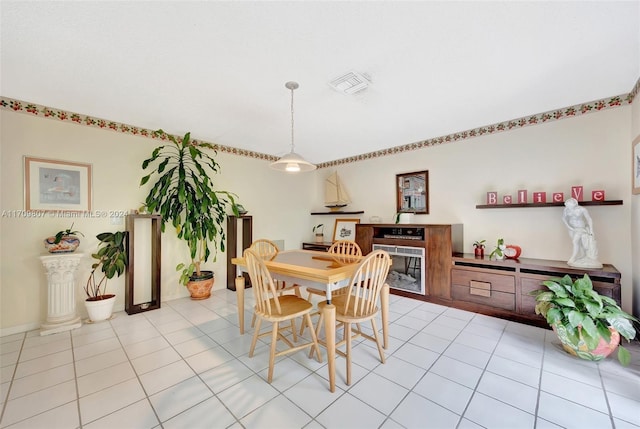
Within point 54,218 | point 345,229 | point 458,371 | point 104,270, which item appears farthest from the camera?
point 345,229

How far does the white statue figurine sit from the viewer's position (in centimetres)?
256

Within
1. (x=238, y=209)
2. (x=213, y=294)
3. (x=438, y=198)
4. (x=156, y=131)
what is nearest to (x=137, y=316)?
(x=213, y=294)

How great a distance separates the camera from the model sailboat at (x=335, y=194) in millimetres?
5133

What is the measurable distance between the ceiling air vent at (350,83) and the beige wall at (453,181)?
2.20 metres

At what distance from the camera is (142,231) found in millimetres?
3547

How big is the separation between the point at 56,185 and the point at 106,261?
1038 mm

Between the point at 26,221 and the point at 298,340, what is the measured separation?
3253 millimetres

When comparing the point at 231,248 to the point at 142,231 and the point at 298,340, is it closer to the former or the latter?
the point at 142,231

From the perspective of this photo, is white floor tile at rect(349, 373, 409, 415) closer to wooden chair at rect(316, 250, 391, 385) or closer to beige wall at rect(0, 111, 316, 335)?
wooden chair at rect(316, 250, 391, 385)

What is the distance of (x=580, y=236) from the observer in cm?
264

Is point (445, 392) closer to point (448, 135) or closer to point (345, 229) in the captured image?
point (448, 135)

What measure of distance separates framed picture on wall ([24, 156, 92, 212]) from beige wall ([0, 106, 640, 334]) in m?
0.07

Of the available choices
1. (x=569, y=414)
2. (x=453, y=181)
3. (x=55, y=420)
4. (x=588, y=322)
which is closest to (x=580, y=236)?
(x=588, y=322)

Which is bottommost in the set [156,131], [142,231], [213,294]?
[213,294]
